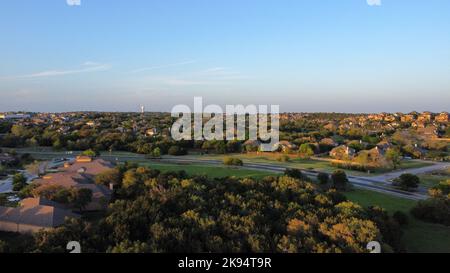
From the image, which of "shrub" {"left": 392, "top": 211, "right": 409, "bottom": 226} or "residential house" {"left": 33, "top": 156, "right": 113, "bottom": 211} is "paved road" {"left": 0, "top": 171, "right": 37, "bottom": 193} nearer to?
"residential house" {"left": 33, "top": 156, "right": 113, "bottom": 211}

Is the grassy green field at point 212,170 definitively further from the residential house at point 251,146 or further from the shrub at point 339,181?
the residential house at point 251,146

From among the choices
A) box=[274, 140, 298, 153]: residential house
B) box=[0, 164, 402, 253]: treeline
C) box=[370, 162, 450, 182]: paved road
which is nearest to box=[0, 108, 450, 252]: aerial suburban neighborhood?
box=[370, 162, 450, 182]: paved road

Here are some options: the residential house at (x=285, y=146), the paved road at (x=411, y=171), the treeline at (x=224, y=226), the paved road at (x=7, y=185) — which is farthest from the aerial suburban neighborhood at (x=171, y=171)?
the treeline at (x=224, y=226)

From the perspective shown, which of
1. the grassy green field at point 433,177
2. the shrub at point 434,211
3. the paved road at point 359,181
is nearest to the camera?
the shrub at point 434,211

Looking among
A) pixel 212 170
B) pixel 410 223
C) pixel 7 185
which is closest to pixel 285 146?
pixel 212 170

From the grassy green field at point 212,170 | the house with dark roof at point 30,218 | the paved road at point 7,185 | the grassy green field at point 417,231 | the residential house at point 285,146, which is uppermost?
the residential house at point 285,146
